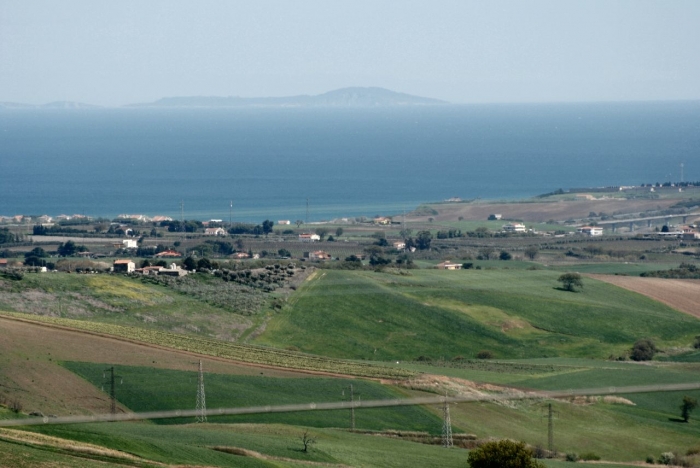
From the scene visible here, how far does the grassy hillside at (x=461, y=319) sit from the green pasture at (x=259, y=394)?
12473 millimetres

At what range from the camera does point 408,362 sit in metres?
51.3

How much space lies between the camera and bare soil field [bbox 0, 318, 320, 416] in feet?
114

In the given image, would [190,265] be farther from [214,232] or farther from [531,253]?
[214,232]

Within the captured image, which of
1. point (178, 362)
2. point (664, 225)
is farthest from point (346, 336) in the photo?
point (664, 225)

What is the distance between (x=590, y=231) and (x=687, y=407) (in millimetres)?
63987

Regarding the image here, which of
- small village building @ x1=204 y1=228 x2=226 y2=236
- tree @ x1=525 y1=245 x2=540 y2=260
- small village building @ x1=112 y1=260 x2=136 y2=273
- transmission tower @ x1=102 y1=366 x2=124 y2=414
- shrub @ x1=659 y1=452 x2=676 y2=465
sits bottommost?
A: shrub @ x1=659 y1=452 x2=676 y2=465

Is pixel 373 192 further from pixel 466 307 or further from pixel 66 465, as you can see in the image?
pixel 66 465

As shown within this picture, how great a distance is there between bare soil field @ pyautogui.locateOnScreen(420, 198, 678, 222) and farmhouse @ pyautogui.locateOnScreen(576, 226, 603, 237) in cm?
1124

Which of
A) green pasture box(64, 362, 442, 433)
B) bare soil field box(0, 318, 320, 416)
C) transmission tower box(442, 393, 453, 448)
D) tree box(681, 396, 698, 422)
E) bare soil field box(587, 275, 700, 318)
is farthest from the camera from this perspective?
bare soil field box(587, 275, 700, 318)

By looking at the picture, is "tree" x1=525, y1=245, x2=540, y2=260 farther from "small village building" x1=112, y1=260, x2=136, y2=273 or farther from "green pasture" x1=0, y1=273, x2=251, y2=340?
"green pasture" x1=0, y1=273, x2=251, y2=340

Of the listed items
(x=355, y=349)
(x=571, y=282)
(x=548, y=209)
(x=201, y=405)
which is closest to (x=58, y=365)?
(x=201, y=405)

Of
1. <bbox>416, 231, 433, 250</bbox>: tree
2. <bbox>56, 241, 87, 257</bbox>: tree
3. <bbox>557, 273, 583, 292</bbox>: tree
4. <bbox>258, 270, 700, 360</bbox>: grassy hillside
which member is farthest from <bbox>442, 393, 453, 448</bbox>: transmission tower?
<bbox>416, 231, 433, 250</bbox>: tree

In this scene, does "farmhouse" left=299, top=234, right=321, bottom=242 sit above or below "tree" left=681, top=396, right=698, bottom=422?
above

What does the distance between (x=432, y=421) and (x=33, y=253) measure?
52023 mm
